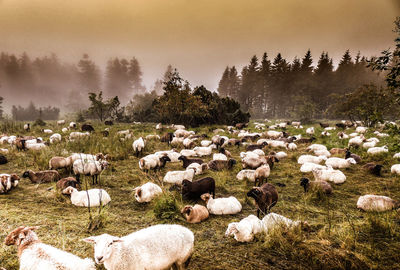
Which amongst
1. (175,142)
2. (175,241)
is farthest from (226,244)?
(175,142)

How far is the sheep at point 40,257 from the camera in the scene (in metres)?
2.27

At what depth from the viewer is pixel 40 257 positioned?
236cm

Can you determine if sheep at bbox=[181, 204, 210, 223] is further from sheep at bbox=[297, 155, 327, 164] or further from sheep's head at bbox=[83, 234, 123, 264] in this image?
sheep at bbox=[297, 155, 327, 164]

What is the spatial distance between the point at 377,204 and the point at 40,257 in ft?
24.3

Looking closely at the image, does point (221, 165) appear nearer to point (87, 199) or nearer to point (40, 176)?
point (87, 199)

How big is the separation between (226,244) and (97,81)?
385ft

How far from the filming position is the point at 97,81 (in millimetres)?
98625

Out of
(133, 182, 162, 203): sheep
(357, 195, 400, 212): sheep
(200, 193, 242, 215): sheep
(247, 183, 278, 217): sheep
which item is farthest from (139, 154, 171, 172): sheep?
(357, 195, 400, 212): sheep

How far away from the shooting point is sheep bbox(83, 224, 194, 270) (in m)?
2.38

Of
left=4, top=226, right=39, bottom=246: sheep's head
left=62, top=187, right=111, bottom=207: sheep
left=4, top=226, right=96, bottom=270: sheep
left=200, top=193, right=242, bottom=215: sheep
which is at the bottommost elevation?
left=200, top=193, right=242, bottom=215: sheep

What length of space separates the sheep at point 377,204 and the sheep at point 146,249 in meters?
5.13

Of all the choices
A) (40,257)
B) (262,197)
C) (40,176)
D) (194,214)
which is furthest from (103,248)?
(40,176)

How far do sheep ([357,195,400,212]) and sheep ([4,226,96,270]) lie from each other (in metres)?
6.57

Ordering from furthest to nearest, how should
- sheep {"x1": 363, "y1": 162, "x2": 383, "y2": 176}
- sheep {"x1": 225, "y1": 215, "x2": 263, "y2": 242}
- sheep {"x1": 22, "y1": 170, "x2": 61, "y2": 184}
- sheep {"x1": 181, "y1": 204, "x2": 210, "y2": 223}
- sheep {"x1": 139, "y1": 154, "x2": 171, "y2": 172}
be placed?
sheep {"x1": 139, "y1": 154, "x2": 171, "y2": 172}
sheep {"x1": 363, "y1": 162, "x2": 383, "y2": 176}
sheep {"x1": 22, "y1": 170, "x2": 61, "y2": 184}
sheep {"x1": 181, "y1": 204, "x2": 210, "y2": 223}
sheep {"x1": 225, "y1": 215, "x2": 263, "y2": 242}
